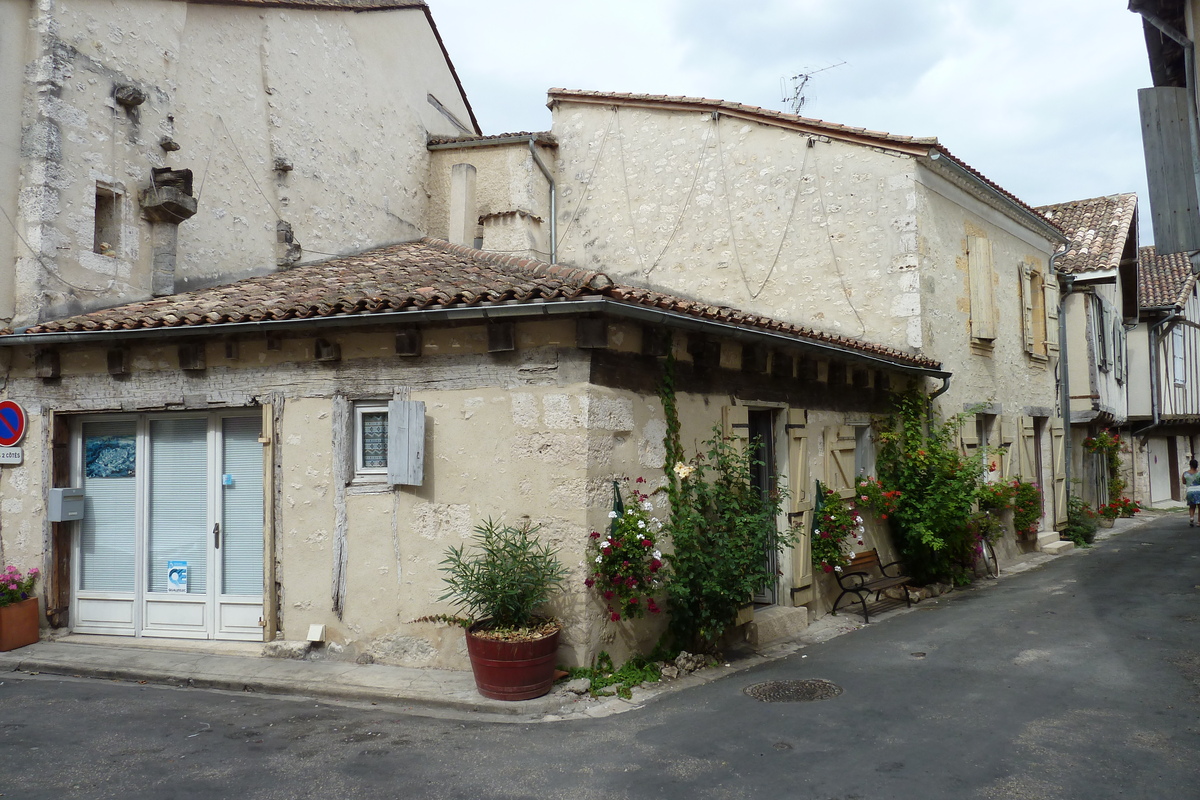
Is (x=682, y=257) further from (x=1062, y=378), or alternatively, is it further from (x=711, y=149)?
(x=1062, y=378)

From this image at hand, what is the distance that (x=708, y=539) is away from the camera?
250 inches

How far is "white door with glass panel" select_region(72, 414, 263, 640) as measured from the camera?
700 centimetres

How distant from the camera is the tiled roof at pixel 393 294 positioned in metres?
5.81

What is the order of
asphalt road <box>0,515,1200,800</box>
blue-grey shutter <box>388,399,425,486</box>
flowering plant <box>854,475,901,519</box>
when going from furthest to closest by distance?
flowering plant <box>854,475,901,519</box>
blue-grey shutter <box>388,399,425,486</box>
asphalt road <box>0,515,1200,800</box>

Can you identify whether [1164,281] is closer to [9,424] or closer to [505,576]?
[505,576]

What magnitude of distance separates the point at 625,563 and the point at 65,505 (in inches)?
199

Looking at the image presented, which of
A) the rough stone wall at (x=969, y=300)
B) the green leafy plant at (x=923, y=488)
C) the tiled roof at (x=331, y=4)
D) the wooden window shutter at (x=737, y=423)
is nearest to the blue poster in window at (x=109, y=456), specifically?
the tiled roof at (x=331, y=4)

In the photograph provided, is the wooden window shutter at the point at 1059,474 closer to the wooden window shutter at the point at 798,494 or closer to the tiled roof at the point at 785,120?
the tiled roof at the point at 785,120

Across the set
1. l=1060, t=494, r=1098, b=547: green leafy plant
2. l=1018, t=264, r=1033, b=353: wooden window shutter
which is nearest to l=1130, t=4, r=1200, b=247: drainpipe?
l=1018, t=264, r=1033, b=353: wooden window shutter

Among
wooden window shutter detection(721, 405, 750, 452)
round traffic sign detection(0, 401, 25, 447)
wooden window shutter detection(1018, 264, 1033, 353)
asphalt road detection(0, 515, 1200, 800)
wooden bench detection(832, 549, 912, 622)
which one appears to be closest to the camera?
asphalt road detection(0, 515, 1200, 800)

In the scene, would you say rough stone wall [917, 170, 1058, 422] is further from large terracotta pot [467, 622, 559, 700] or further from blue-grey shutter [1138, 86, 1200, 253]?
large terracotta pot [467, 622, 559, 700]

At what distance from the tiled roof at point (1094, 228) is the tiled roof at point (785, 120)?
11.4 ft

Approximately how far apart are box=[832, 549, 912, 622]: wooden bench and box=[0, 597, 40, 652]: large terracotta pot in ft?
24.8

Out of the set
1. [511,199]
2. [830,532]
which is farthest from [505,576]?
[511,199]
